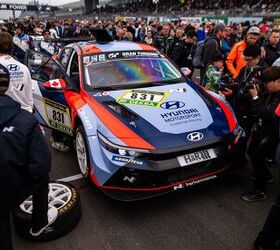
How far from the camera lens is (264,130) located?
10.7ft

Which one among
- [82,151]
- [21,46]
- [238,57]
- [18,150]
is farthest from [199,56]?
[21,46]

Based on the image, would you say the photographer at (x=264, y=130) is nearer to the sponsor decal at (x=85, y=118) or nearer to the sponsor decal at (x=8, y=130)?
the sponsor decal at (x=85, y=118)

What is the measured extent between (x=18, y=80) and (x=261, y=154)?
2.58 meters

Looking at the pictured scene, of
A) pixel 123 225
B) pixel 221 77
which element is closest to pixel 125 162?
pixel 123 225

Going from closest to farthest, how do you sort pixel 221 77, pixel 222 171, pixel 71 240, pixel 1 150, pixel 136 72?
pixel 1 150 → pixel 71 240 → pixel 222 171 → pixel 136 72 → pixel 221 77

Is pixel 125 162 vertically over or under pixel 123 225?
over

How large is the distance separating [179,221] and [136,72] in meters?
2.06

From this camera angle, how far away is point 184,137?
124 inches

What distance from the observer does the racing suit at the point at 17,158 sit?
1.97m

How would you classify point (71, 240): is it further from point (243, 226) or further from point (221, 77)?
point (221, 77)

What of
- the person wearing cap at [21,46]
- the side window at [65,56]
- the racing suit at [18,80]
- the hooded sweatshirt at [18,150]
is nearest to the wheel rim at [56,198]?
the hooded sweatshirt at [18,150]

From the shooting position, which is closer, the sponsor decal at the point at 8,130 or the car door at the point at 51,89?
the sponsor decal at the point at 8,130

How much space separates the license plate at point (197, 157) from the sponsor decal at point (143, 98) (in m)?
0.75

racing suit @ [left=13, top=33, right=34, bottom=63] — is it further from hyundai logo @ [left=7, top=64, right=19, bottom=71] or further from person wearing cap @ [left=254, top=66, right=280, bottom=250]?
person wearing cap @ [left=254, top=66, right=280, bottom=250]
